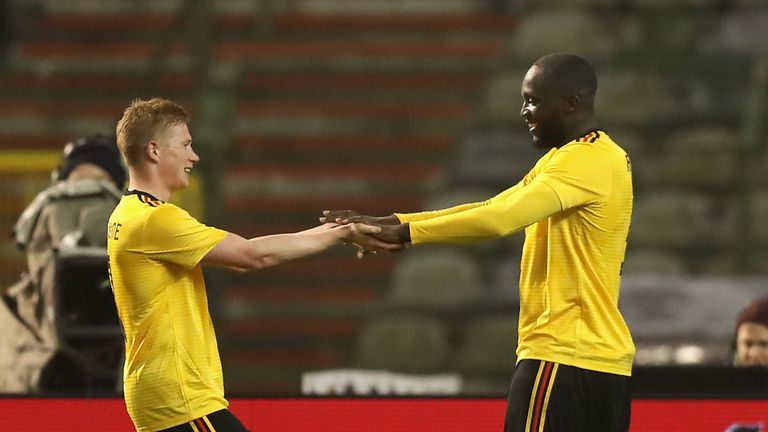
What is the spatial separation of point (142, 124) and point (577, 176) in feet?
3.41

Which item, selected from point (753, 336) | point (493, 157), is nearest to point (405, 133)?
point (493, 157)

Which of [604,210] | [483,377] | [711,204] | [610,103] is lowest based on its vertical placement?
[483,377]

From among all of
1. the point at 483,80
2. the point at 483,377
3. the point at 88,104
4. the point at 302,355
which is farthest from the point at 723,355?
the point at 88,104

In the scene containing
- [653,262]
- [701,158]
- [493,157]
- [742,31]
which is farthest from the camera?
[742,31]

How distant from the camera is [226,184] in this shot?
30.5 ft

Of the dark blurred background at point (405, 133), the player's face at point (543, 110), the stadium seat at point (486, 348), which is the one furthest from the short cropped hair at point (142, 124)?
the stadium seat at point (486, 348)

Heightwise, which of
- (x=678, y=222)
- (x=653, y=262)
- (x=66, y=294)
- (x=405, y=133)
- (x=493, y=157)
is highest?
(x=405, y=133)

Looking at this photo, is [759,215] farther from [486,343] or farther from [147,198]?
[147,198]

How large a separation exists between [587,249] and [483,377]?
465 cm

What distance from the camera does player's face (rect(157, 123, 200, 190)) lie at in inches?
139

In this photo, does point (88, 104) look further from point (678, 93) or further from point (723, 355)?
point (723, 355)

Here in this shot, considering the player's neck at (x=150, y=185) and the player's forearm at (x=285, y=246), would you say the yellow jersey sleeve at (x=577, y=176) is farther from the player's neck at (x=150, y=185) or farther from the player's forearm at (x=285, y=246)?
the player's neck at (x=150, y=185)

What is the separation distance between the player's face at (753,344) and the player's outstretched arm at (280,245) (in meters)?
2.01

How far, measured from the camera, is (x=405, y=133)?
9531 mm
